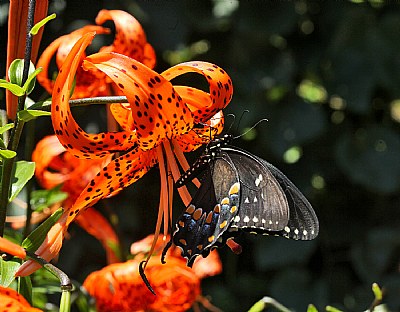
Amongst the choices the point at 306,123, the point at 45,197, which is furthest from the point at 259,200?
the point at 306,123

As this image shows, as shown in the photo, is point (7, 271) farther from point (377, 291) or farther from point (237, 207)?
point (377, 291)

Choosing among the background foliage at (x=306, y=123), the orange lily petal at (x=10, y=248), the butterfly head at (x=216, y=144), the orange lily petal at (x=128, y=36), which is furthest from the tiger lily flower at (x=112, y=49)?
the background foliage at (x=306, y=123)

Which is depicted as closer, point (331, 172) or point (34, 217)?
point (34, 217)

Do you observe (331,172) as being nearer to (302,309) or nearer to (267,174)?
(302,309)

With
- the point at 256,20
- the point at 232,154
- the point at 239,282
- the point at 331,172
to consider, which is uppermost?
the point at 232,154

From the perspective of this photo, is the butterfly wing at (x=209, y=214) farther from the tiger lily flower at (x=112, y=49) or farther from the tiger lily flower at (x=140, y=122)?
the tiger lily flower at (x=112, y=49)

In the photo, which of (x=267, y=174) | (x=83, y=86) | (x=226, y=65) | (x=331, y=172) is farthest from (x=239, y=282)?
(x=267, y=174)

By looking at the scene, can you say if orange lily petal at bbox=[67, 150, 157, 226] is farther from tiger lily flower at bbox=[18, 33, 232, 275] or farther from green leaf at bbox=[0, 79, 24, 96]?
green leaf at bbox=[0, 79, 24, 96]

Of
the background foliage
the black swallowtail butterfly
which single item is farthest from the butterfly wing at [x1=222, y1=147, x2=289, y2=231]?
the background foliage
